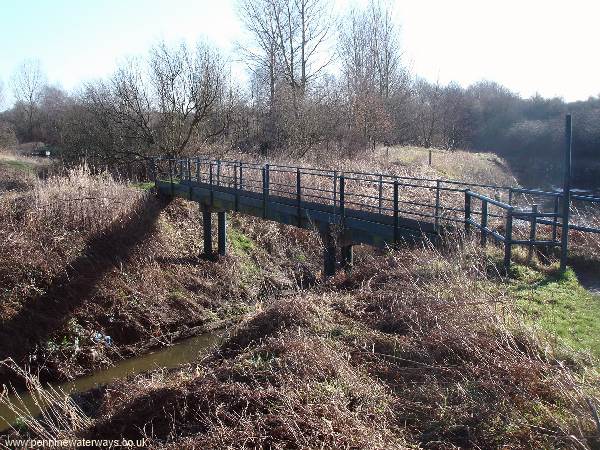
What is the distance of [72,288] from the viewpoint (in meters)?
14.2

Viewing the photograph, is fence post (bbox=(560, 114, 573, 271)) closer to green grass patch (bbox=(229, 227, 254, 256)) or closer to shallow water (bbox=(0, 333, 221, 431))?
shallow water (bbox=(0, 333, 221, 431))

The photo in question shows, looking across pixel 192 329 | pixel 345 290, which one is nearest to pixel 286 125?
pixel 192 329

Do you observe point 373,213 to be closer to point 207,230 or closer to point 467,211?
point 467,211

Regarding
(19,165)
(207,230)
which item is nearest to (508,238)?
(207,230)

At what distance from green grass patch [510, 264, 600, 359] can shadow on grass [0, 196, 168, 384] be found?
414 inches

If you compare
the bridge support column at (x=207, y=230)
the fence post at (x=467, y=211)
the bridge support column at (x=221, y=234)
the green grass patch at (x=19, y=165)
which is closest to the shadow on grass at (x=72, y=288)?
the bridge support column at (x=207, y=230)

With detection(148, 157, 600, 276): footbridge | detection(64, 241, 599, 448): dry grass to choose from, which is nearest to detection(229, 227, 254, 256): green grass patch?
detection(148, 157, 600, 276): footbridge

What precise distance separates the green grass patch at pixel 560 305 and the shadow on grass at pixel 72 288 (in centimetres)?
1053

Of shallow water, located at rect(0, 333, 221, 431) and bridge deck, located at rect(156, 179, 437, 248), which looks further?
shallow water, located at rect(0, 333, 221, 431)

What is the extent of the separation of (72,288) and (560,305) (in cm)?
1177

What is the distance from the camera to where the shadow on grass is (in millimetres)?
12594

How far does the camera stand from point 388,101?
4003 centimetres

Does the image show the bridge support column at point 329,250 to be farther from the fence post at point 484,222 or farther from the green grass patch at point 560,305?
the green grass patch at point 560,305

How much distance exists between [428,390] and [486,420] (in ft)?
2.29
